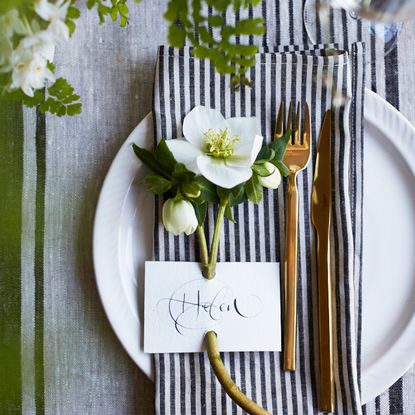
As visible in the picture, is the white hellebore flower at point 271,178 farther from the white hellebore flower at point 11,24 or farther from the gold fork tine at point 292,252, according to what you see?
the white hellebore flower at point 11,24

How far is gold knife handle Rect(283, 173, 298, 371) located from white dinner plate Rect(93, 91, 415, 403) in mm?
82

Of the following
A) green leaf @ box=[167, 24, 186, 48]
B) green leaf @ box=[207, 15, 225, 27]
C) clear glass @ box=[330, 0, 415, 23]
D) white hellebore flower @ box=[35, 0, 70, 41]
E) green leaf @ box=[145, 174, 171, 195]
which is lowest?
green leaf @ box=[145, 174, 171, 195]

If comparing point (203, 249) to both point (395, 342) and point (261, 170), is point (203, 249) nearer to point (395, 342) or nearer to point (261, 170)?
point (261, 170)

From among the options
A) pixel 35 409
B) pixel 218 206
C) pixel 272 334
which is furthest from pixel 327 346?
pixel 35 409

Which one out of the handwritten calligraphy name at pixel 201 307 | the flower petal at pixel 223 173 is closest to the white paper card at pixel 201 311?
the handwritten calligraphy name at pixel 201 307

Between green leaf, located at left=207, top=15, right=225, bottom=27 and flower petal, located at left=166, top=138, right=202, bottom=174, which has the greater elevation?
green leaf, located at left=207, top=15, right=225, bottom=27

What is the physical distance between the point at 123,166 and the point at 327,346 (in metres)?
0.28

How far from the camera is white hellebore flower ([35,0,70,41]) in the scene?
1.01ft

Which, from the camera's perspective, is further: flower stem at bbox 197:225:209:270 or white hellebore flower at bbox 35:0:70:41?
flower stem at bbox 197:225:209:270

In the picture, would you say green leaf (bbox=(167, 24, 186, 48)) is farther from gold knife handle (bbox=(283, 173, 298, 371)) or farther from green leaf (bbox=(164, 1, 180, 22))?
gold knife handle (bbox=(283, 173, 298, 371))

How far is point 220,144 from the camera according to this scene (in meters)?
0.55

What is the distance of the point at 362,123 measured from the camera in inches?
23.4

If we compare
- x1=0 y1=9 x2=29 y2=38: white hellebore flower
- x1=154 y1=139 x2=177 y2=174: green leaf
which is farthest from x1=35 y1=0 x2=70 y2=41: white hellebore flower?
x1=154 y1=139 x2=177 y2=174: green leaf

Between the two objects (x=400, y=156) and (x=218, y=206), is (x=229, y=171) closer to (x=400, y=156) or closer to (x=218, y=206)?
(x=218, y=206)
